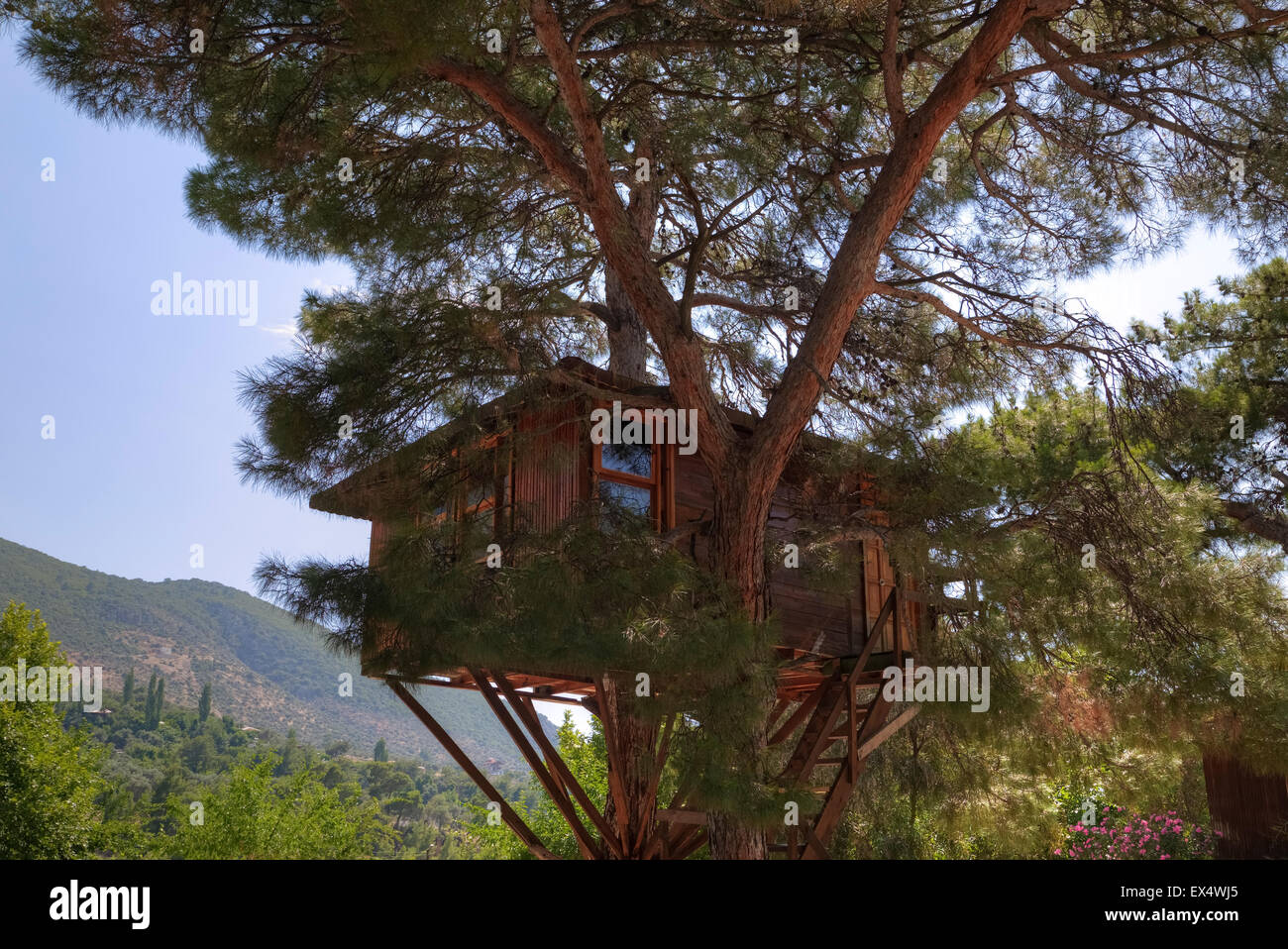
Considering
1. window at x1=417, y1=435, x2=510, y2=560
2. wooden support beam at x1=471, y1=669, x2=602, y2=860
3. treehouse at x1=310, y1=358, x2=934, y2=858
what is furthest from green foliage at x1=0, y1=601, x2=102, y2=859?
window at x1=417, y1=435, x2=510, y2=560

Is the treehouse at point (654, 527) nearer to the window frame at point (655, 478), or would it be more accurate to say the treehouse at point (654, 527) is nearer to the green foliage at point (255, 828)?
the window frame at point (655, 478)

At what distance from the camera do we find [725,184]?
9297 millimetres

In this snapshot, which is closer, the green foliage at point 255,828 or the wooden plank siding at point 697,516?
the wooden plank siding at point 697,516

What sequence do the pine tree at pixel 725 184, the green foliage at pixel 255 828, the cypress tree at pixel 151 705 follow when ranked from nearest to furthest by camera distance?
1. the pine tree at pixel 725 184
2. the green foliage at pixel 255 828
3. the cypress tree at pixel 151 705

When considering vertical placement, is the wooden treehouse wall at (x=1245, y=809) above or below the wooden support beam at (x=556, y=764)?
below

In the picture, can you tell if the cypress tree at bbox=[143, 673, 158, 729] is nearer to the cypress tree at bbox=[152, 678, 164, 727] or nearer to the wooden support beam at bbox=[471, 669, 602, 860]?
Answer: the cypress tree at bbox=[152, 678, 164, 727]

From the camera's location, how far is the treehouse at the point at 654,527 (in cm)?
695

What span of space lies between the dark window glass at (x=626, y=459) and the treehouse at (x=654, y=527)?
1cm

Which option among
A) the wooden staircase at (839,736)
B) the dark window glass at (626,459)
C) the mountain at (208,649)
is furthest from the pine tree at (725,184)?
the mountain at (208,649)

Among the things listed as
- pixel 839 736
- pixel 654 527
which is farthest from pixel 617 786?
pixel 654 527

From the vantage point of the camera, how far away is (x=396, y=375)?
6.38m

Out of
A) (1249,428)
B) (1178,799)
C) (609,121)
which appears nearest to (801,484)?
(609,121)

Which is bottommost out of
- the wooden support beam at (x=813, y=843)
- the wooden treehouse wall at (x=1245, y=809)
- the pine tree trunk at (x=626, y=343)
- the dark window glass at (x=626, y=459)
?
the wooden treehouse wall at (x=1245, y=809)

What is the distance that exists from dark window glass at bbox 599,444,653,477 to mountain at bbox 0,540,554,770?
186 ft
